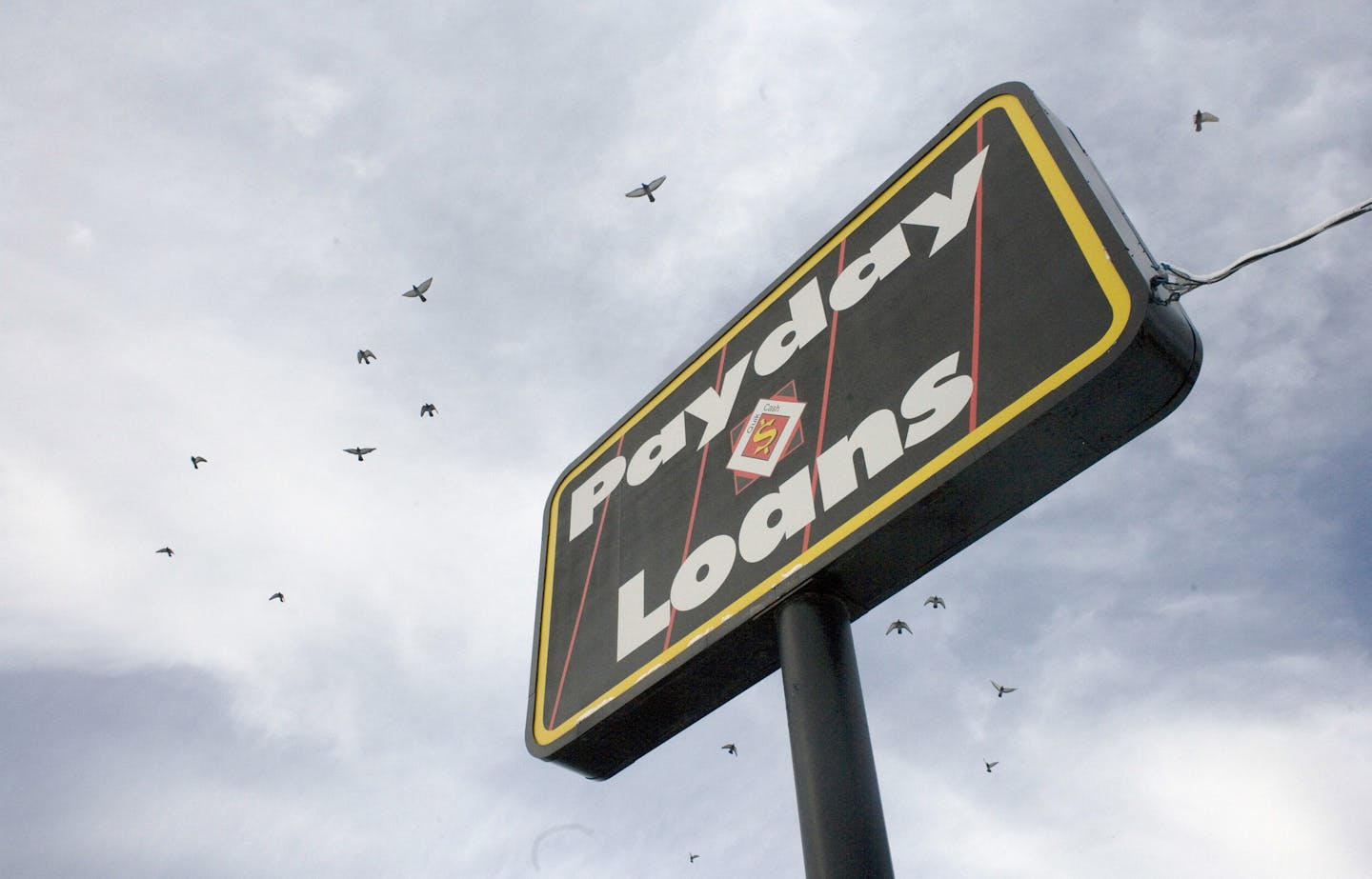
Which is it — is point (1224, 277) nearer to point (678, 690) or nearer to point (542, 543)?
point (678, 690)

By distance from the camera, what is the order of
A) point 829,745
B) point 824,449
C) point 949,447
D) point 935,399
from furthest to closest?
1. point 824,449
2. point 935,399
3. point 949,447
4. point 829,745

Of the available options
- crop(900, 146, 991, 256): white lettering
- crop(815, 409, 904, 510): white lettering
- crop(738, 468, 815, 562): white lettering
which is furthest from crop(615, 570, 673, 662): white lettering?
crop(900, 146, 991, 256): white lettering

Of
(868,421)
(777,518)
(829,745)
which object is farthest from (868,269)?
(829,745)

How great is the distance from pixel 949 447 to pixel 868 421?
0.36m

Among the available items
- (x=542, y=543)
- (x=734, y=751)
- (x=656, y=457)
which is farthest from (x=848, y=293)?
(x=734, y=751)

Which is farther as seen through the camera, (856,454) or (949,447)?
(856,454)

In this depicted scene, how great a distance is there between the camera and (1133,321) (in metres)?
2.49

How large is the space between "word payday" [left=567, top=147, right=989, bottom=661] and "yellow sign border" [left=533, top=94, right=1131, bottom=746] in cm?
11

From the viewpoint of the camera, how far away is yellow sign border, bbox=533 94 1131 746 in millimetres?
2588

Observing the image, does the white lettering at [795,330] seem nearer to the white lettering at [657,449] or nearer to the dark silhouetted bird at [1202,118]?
the white lettering at [657,449]

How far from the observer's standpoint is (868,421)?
3.03 metres

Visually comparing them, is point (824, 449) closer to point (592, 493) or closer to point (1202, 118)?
point (592, 493)

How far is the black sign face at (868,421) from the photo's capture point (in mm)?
2627

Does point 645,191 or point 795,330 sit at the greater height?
point 645,191
